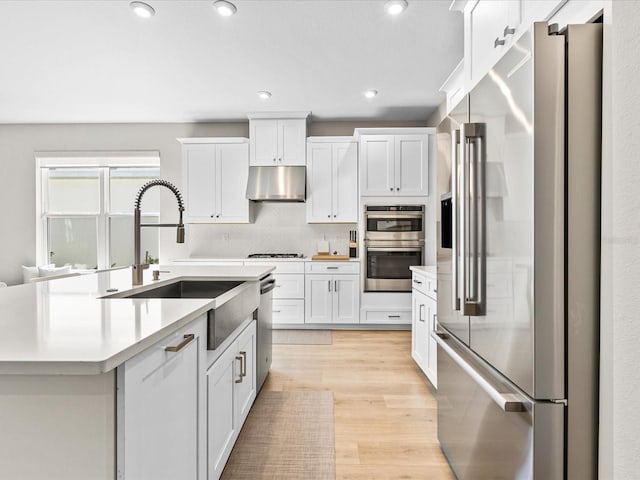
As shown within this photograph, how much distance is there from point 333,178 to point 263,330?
2.72 metres

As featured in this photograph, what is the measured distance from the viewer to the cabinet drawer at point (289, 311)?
192 inches

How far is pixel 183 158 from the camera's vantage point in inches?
203

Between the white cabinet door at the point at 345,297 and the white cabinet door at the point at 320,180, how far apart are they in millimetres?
823

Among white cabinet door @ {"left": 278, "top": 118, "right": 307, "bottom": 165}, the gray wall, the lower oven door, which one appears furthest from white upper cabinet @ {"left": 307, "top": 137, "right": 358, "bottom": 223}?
the gray wall

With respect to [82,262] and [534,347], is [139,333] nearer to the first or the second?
[534,347]

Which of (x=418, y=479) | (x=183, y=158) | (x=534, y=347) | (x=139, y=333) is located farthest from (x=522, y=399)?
(x=183, y=158)

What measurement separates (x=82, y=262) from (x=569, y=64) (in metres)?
6.28

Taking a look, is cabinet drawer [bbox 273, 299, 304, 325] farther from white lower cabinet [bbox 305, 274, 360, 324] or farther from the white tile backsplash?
the white tile backsplash

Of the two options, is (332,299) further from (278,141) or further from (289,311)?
(278,141)

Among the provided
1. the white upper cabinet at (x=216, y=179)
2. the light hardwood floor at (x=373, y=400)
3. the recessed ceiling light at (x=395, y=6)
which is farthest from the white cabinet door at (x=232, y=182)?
the recessed ceiling light at (x=395, y=6)

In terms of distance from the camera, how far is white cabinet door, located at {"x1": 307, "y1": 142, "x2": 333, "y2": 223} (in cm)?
505

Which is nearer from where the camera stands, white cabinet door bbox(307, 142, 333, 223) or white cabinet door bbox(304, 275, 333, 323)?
white cabinet door bbox(304, 275, 333, 323)

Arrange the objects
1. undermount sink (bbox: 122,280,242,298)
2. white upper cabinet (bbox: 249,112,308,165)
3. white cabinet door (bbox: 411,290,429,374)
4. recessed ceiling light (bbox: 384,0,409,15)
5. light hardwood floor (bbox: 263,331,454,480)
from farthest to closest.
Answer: white upper cabinet (bbox: 249,112,308,165), white cabinet door (bbox: 411,290,429,374), recessed ceiling light (bbox: 384,0,409,15), undermount sink (bbox: 122,280,242,298), light hardwood floor (bbox: 263,331,454,480)

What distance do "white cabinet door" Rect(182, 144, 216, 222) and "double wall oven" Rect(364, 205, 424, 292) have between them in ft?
6.74
